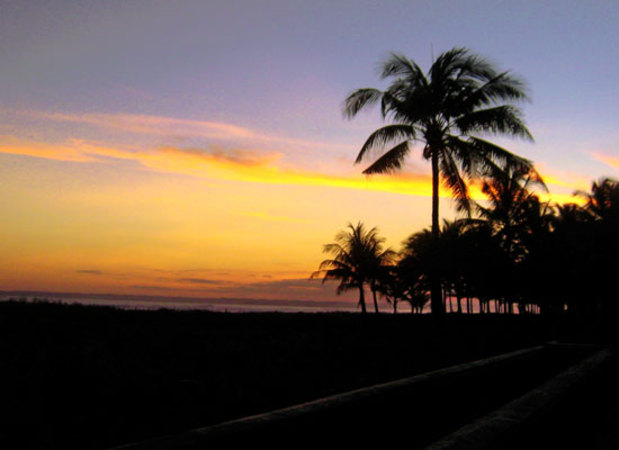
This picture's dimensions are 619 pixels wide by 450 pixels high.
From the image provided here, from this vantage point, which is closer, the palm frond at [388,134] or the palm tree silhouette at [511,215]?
the palm frond at [388,134]

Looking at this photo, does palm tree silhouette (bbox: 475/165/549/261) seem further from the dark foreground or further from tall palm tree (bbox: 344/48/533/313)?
the dark foreground

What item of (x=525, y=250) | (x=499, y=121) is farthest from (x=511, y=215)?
(x=499, y=121)

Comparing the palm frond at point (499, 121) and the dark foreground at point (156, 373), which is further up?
the palm frond at point (499, 121)

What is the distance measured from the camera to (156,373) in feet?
15.6

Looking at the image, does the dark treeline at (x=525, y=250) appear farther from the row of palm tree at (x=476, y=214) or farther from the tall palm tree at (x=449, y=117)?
the tall palm tree at (x=449, y=117)

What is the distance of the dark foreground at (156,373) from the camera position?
3.27 m

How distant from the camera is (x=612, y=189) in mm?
30250

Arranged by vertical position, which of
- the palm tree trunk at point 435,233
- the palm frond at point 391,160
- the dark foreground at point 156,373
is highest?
the palm frond at point 391,160

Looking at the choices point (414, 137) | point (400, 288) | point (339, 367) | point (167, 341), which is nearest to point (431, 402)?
point (339, 367)

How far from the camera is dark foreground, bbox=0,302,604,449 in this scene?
3268 millimetres

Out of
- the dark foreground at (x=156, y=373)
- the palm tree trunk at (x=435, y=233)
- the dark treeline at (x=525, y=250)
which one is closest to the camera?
the dark foreground at (x=156, y=373)

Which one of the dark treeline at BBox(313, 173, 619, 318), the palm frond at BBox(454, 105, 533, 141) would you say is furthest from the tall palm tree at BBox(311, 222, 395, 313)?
the palm frond at BBox(454, 105, 533, 141)

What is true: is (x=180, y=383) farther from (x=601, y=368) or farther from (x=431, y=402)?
(x=601, y=368)

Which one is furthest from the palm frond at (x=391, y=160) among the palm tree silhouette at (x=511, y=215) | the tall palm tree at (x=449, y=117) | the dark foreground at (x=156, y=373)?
the palm tree silhouette at (x=511, y=215)
